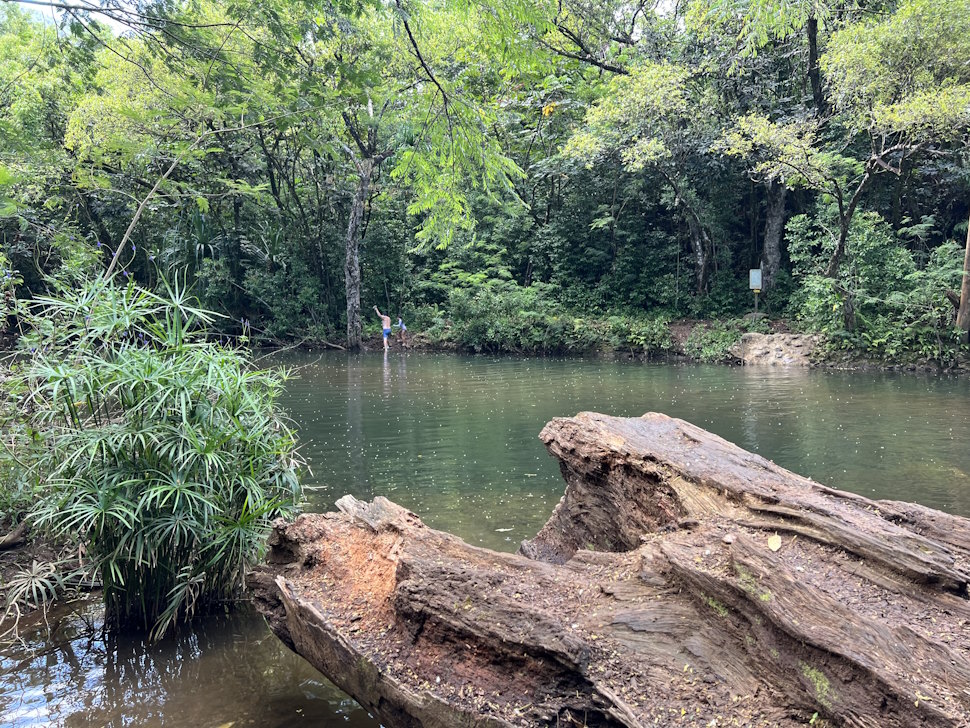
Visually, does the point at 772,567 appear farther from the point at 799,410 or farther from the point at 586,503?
the point at 799,410

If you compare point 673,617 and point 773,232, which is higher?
point 773,232

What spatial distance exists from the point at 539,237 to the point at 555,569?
23787 mm

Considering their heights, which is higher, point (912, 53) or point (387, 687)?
point (912, 53)

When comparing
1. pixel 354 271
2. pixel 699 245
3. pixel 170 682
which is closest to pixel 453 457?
pixel 170 682

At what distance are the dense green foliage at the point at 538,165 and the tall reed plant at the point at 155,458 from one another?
2100 mm

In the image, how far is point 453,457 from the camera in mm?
8562

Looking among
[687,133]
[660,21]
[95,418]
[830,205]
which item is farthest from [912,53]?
[95,418]

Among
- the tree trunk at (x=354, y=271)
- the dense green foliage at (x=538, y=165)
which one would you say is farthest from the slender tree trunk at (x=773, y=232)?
the tree trunk at (x=354, y=271)

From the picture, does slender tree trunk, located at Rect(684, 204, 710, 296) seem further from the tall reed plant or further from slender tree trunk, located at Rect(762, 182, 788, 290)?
the tall reed plant

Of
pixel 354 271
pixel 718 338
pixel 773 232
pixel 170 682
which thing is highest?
pixel 773 232

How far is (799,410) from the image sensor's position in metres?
11.1

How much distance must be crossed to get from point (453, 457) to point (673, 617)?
6068 millimetres

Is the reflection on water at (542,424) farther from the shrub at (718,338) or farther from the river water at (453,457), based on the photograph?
the shrub at (718,338)

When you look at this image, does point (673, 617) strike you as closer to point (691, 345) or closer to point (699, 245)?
point (691, 345)
